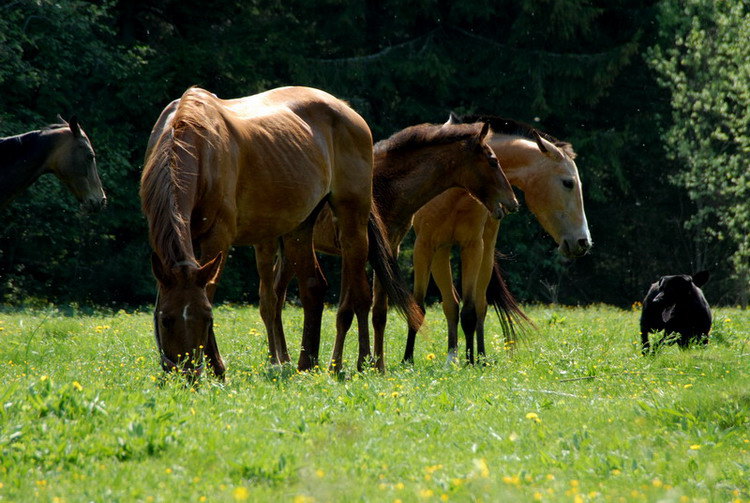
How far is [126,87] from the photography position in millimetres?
24062

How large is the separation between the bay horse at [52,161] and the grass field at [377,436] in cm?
361

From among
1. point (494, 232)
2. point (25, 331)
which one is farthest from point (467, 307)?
point (25, 331)

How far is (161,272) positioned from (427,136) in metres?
4.33

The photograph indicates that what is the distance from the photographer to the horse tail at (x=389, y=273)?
910 cm

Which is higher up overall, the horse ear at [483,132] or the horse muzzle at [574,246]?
the horse ear at [483,132]

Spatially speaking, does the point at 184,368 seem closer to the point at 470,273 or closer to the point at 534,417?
the point at 534,417

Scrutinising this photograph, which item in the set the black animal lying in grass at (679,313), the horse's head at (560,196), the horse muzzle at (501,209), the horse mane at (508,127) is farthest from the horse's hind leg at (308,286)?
the black animal lying in grass at (679,313)

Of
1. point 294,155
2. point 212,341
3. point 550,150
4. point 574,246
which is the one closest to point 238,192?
point 294,155

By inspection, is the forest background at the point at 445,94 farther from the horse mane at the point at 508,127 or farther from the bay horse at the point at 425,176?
the bay horse at the point at 425,176

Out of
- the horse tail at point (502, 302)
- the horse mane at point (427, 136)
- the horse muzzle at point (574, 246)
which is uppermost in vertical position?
the horse mane at point (427, 136)

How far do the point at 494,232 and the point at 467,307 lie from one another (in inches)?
45.1

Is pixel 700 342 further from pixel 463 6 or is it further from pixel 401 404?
pixel 463 6

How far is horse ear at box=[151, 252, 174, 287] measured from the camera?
6.04 metres

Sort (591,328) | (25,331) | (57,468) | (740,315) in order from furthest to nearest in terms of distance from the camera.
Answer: (740,315) → (591,328) → (25,331) → (57,468)
